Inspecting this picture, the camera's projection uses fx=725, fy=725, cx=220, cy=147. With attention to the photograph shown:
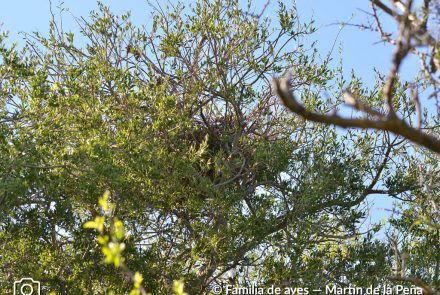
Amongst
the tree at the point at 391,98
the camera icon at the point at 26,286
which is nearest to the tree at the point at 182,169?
the camera icon at the point at 26,286

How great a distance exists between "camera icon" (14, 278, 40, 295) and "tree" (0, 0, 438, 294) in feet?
0.52

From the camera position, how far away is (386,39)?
Result: 4477mm

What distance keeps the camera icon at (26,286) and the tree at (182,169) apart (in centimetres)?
16

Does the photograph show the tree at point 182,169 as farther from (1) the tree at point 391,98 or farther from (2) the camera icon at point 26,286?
(1) the tree at point 391,98

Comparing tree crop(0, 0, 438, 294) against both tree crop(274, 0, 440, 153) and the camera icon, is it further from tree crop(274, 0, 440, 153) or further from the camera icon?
tree crop(274, 0, 440, 153)

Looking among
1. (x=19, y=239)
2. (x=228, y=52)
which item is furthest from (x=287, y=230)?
(x=19, y=239)

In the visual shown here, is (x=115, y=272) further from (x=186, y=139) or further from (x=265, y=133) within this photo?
(x=265, y=133)

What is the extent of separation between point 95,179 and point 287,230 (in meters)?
3.09

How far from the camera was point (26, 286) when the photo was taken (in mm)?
9883

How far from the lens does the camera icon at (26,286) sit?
977cm

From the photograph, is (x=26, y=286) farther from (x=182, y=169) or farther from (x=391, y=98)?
(x=391, y=98)

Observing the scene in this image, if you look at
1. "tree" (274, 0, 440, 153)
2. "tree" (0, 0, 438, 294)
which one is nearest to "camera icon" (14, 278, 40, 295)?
"tree" (0, 0, 438, 294)

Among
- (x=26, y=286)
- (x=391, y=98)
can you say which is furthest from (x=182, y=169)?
(x=391, y=98)

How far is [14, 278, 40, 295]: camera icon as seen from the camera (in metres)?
9.77
